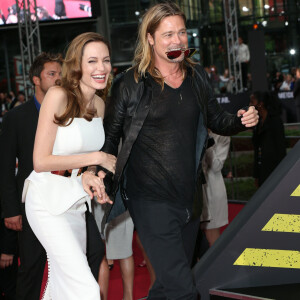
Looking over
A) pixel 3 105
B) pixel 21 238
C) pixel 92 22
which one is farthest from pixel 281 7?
pixel 21 238

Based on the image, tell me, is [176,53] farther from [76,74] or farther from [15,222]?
[15,222]

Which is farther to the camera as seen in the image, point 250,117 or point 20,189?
point 20,189

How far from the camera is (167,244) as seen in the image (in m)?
2.73

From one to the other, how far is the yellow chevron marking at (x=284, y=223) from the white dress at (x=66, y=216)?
2.68ft

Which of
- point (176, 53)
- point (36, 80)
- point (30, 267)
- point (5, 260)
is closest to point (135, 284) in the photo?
point (5, 260)

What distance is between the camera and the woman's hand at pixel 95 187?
8.82ft

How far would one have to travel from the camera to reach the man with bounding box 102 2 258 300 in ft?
8.96

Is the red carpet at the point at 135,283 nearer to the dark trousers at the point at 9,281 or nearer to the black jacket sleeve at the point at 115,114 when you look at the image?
the dark trousers at the point at 9,281

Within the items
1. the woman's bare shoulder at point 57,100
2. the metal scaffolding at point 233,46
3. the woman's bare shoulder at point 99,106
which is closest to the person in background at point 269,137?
the woman's bare shoulder at point 99,106

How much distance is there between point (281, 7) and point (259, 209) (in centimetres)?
2041

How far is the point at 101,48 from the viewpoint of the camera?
9.52 feet

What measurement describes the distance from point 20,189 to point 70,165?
37.8 inches

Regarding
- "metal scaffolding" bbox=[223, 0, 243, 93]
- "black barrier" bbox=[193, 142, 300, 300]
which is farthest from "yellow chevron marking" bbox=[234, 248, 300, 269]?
"metal scaffolding" bbox=[223, 0, 243, 93]

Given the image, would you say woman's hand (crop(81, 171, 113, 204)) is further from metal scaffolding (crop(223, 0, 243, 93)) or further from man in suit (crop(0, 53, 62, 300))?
metal scaffolding (crop(223, 0, 243, 93))
